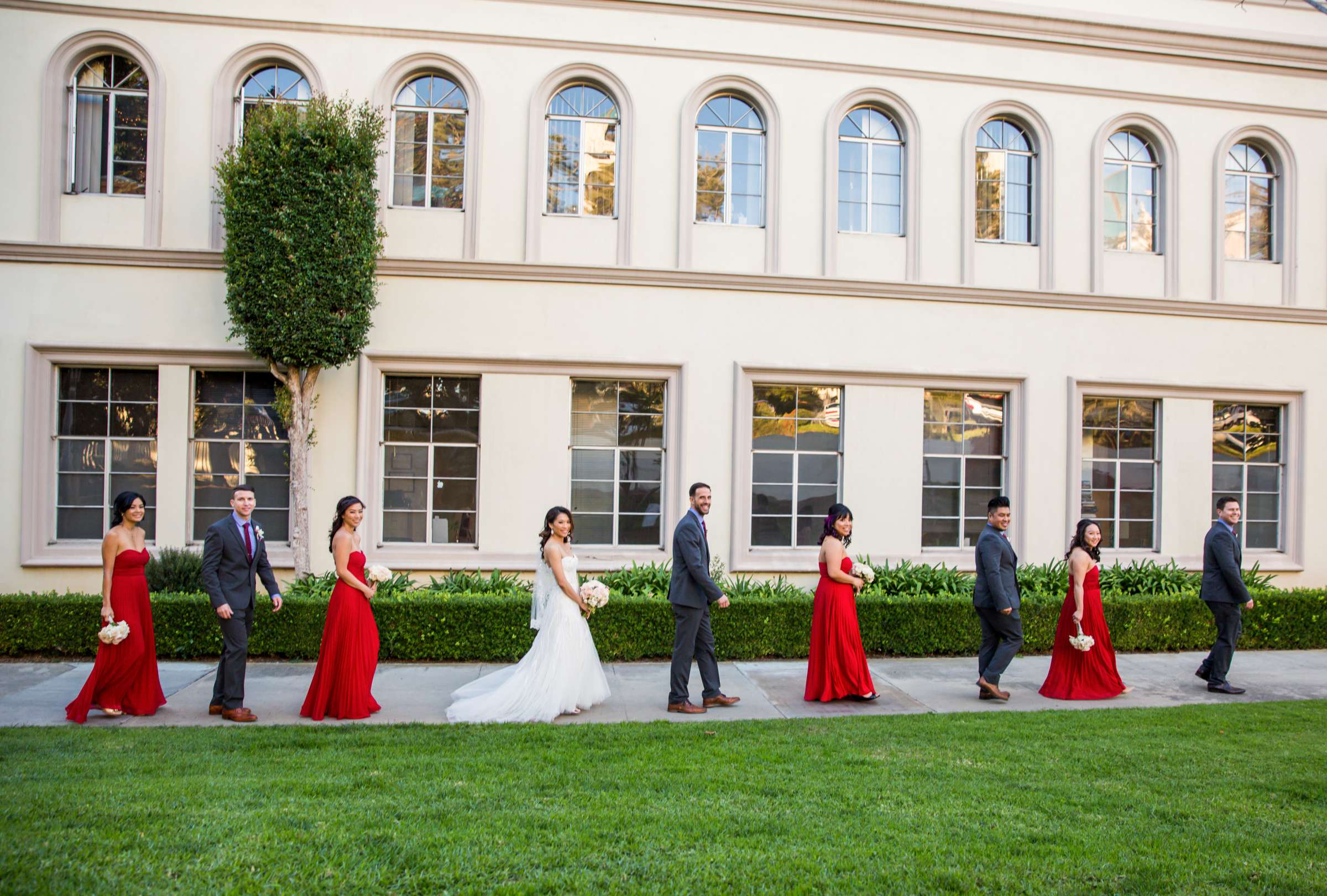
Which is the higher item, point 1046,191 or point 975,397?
point 1046,191

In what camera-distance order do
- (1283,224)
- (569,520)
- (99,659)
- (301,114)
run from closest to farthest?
(99,659) → (569,520) → (301,114) → (1283,224)

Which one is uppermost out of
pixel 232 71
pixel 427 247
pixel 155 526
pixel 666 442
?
pixel 232 71

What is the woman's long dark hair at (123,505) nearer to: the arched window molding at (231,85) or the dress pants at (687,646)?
the dress pants at (687,646)

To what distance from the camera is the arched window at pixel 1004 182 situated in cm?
1420

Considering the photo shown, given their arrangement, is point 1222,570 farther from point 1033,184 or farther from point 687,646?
Answer: point 1033,184

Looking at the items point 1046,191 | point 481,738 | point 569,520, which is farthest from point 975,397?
point 481,738

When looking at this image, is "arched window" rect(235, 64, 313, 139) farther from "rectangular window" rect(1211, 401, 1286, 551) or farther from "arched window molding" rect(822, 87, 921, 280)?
"rectangular window" rect(1211, 401, 1286, 551)

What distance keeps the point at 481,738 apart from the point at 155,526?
7796mm

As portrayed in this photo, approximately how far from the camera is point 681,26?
13.4 m

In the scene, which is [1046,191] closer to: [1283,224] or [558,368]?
[1283,224]

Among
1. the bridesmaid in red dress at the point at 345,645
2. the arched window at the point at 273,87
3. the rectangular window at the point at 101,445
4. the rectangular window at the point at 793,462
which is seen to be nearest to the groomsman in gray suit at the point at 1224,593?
the rectangular window at the point at 793,462

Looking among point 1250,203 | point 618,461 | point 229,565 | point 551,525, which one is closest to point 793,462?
point 618,461

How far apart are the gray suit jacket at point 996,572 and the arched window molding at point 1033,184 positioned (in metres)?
6.41

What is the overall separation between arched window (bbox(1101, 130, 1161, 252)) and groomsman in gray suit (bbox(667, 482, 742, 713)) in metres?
9.99
